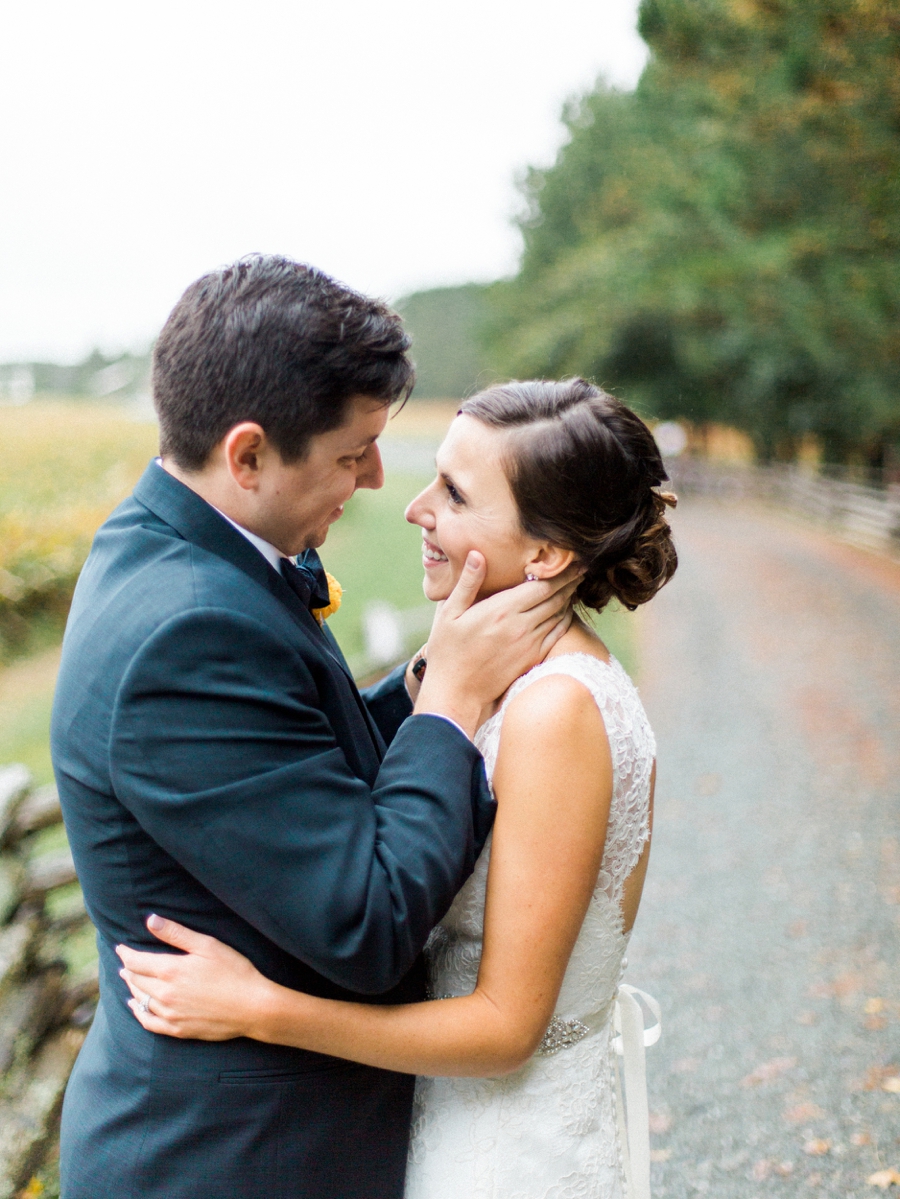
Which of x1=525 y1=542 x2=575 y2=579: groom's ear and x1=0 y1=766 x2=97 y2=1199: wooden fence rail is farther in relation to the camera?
x1=0 y1=766 x2=97 y2=1199: wooden fence rail

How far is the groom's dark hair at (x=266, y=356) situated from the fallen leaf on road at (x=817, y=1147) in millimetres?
3886

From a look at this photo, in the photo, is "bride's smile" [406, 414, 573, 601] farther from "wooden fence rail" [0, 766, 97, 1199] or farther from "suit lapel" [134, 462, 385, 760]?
"wooden fence rail" [0, 766, 97, 1199]

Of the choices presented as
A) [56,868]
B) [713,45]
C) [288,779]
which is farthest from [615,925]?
[713,45]

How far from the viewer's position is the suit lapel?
5.02ft

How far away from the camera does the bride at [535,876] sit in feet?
5.36

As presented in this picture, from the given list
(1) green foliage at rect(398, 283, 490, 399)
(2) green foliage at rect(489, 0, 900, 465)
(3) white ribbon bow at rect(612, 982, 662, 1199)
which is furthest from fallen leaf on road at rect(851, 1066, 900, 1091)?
(1) green foliage at rect(398, 283, 490, 399)

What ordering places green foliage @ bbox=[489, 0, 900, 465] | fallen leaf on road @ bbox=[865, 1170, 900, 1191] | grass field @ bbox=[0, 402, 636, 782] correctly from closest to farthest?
fallen leaf on road @ bbox=[865, 1170, 900, 1191] → green foliage @ bbox=[489, 0, 900, 465] → grass field @ bbox=[0, 402, 636, 782]

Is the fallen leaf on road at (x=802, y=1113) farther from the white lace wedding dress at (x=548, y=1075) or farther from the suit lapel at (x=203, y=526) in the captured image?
the suit lapel at (x=203, y=526)

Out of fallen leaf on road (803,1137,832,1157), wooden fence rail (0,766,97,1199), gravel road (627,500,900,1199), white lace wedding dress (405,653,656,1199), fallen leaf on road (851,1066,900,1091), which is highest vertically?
white lace wedding dress (405,653,656,1199)

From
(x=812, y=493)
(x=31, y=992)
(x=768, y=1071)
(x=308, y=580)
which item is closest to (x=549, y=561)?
(x=308, y=580)

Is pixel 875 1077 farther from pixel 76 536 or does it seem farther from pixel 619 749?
pixel 76 536

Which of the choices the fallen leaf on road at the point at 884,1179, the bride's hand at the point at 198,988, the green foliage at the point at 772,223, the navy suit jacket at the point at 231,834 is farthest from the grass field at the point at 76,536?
the bride's hand at the point at 198,988

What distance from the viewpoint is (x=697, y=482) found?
3797cm

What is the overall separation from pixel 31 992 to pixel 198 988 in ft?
9.39
